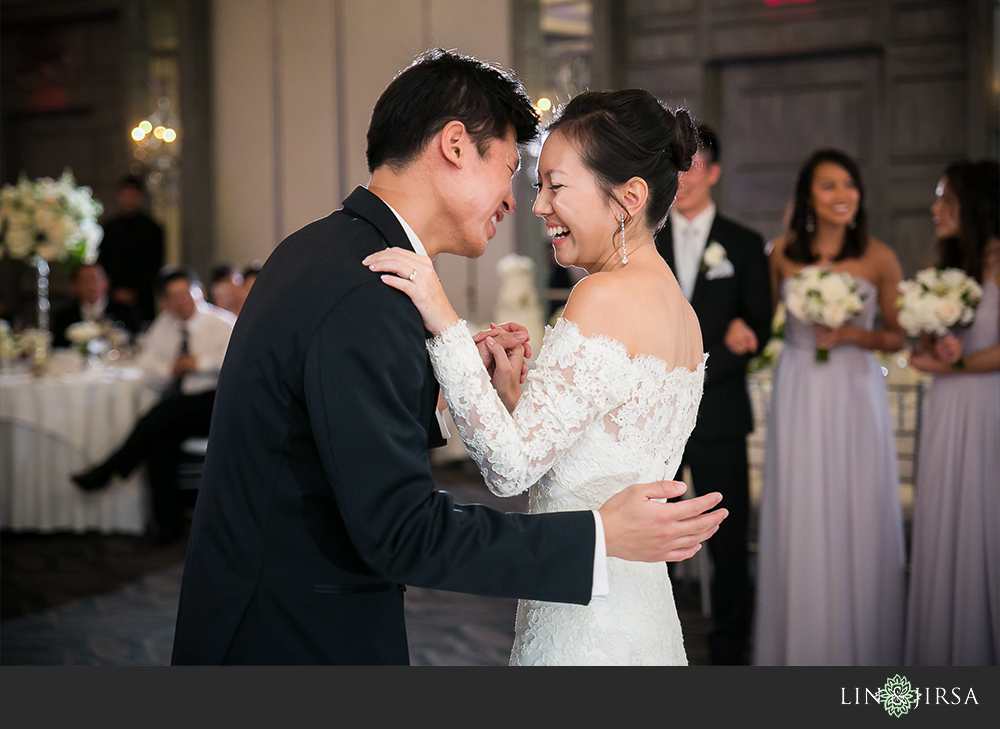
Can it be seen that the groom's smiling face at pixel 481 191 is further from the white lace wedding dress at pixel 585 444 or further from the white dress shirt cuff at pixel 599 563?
the white dress shirt cuff at pixel 599 563

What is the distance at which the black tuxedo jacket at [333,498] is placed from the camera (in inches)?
50.1

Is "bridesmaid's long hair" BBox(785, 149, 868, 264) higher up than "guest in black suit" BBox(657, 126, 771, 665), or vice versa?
"bridesmaid's long hair" BBox(785, 149, 868, 264)

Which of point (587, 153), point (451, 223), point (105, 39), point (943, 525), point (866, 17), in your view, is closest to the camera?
point (451, 223)

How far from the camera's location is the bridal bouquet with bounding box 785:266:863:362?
3428mm

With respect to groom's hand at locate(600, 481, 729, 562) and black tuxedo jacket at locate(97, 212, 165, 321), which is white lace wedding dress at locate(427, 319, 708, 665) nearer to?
groom's hand at locate(600, 481, 729, 562)

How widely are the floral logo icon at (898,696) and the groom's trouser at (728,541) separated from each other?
6.55ft

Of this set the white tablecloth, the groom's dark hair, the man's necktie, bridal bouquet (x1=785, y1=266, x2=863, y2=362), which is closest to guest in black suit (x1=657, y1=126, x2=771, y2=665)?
bridal bouquet (x1=785, y1=266, x2=863, y2=362)

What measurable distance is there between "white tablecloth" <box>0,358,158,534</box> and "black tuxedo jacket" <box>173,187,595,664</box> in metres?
4.58

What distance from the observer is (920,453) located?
347 centimetres

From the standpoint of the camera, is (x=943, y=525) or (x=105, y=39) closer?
(x=943, y=525)

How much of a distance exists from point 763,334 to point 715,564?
3.03 ft

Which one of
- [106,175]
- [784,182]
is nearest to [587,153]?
[784,182]

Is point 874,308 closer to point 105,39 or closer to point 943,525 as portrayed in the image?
point 943,525

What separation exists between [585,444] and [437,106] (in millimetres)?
642
